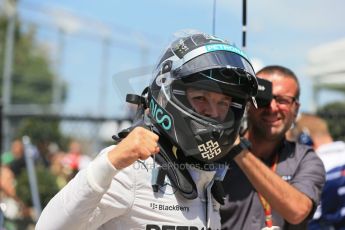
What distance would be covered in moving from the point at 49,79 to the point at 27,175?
1898 cm

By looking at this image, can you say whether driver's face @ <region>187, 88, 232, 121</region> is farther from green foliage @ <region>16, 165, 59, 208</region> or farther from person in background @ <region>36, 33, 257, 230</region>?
green foliage @ <region>16, 165, 59, 208</region>

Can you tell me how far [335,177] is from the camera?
3725 mm

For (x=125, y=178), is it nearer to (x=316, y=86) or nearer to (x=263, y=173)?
(x=263, y=173)

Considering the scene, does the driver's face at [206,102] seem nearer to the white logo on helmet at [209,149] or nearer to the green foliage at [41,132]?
the white logo on helmet at [209,149]

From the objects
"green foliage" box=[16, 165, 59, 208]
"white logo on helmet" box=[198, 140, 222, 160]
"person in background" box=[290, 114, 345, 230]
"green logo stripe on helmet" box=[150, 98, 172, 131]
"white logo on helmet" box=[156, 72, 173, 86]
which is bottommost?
"green foliage" box=[16, 165, 59, 208]

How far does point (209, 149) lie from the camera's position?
81.3 inches

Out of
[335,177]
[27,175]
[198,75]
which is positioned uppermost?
[198,75]

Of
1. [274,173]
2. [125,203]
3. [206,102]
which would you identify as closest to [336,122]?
[274,173]

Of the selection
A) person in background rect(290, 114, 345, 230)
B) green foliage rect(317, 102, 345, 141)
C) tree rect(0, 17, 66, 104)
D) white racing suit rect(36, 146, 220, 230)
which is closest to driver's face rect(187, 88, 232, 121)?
white racing suit rect(36, 146, 220, 230)

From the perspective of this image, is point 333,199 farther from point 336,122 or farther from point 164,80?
point 336,122

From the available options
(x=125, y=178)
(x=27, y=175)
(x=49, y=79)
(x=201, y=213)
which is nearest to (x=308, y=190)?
(x=201, y=213)

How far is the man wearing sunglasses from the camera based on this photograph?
267cm

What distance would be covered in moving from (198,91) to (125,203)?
49 centimetres

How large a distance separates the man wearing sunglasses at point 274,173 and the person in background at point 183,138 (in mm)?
509
